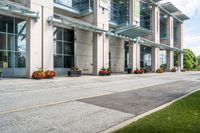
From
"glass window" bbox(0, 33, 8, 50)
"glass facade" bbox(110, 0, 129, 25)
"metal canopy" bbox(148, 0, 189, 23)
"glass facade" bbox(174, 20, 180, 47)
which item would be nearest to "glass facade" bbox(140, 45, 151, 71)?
"metal canopy" bbox(148, 0, 189, 23)

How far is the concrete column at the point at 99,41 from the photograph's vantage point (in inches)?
1179

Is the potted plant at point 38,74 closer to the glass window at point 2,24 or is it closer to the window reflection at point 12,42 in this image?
the window reflection at point 12,42

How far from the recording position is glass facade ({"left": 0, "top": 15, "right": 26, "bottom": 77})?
912 inches

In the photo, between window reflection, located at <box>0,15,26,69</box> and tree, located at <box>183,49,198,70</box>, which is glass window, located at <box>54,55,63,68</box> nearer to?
window reflection, located at <box>0,15,26,69</box>

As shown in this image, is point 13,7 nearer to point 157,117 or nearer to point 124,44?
point 157,117

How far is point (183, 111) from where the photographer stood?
767cm

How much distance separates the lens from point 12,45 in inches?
946

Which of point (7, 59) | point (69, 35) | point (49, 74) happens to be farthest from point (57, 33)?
→ point (49, 74)

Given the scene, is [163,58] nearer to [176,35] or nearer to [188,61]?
[176,35]

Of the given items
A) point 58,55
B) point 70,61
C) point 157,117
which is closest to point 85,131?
point 157,117

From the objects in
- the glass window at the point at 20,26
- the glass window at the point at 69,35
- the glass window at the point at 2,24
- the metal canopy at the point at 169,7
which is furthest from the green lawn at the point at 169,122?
the metal canopy at the point at 169,7

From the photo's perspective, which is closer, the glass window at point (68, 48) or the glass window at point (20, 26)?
the glass window at point (20, 26)

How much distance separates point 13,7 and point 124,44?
26.7m

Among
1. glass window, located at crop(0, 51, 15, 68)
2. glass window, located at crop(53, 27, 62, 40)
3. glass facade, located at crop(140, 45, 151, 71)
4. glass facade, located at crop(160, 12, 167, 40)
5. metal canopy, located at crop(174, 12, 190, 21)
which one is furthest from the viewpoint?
metal canopy, located at crop(174, 12, 190, 21)
